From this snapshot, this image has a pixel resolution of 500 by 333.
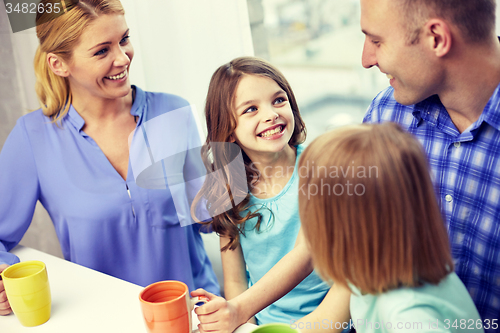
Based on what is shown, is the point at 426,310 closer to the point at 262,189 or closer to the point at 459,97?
the point at 459,97

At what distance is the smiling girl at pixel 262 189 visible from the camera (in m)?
1.03

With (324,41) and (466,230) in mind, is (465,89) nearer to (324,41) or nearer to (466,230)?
(466,230)

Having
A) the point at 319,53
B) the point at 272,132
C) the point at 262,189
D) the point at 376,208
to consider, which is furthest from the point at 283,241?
the point at 319,53

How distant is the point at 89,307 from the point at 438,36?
91cm

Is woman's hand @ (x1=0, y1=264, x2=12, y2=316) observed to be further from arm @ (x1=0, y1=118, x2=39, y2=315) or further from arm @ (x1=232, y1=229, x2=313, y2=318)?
arm @ (x1=232, y1=229, x2=313, y2=318)

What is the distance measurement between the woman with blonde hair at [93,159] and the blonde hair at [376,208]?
786mm

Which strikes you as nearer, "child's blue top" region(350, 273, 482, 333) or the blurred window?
"child's blue top" region(350, 273, 482, 333)

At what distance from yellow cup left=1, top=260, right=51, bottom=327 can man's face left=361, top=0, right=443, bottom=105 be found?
82 centimetres

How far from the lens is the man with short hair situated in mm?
800

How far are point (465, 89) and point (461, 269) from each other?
1.25 feet

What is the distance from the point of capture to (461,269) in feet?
2.96

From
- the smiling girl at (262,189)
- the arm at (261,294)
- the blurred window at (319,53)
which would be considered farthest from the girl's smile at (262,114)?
the blurred window at (319,53)

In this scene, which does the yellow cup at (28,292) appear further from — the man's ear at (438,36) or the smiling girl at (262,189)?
the man's ear at (438,36)

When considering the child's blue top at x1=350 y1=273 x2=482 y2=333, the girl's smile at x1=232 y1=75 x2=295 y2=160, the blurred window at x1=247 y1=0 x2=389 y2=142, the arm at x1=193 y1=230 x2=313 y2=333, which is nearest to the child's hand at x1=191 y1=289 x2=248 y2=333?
the arm at x1=193 y1=230 x2=313 y2=333
